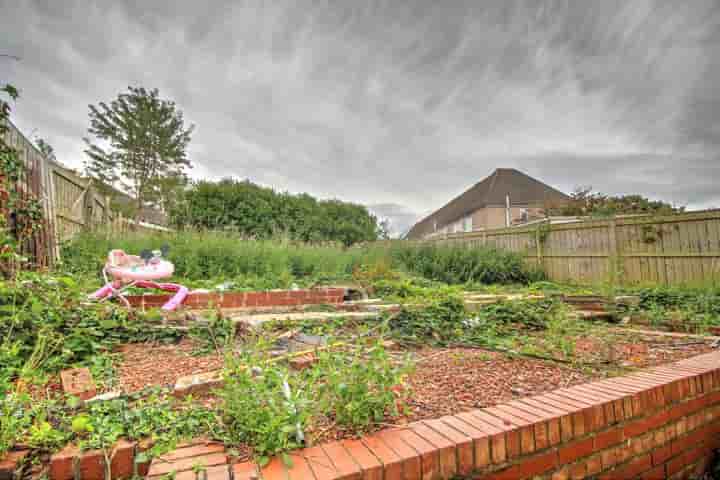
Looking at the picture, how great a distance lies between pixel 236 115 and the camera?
741 centimetres

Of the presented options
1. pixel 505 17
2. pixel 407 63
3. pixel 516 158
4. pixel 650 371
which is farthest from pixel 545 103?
pixel 516 158

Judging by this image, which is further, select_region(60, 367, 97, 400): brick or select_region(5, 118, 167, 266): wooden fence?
select_region(5, 118, 167, 266): wooden fence

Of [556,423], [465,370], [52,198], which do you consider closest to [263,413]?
[556,423]

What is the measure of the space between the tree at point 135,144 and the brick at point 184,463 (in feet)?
53.5

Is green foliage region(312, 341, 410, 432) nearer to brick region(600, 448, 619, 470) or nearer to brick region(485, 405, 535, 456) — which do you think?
brick region(485, 405, 535, 456)

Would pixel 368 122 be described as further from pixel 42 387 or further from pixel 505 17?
pixel 42 387

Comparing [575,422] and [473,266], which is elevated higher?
[473,266]

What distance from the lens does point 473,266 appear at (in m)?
8.07

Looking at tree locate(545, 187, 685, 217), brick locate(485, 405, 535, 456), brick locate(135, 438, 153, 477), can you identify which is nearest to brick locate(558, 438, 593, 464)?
brick locate(485, 405, 535, 456)

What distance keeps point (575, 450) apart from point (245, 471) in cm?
112

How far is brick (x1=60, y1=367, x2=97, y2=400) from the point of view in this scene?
1.41 m

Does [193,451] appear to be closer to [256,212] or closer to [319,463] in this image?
[319,463]

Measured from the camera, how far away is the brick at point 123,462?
96cm

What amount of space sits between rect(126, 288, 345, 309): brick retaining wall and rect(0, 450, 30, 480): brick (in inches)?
87.7
